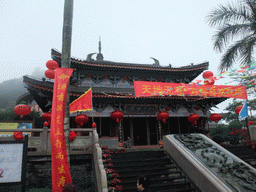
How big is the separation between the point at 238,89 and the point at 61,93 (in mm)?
10508

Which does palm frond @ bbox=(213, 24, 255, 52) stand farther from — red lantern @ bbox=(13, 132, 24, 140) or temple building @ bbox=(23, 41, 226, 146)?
red lantern @ bbox=(13, 132, 24, 140)

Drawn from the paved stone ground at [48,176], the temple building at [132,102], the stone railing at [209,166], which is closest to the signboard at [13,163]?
the paved stone ground at [48,176]

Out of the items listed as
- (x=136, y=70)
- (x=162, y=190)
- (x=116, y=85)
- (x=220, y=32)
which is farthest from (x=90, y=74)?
(x=162, y=190)

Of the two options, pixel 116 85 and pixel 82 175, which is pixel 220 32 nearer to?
pixel 116 85

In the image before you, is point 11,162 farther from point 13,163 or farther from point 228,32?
point 228,32

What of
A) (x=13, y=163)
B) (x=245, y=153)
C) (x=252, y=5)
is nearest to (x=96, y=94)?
(x=13, y=163)

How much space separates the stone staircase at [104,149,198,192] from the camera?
629 centimetres

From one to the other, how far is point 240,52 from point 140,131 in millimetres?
8113

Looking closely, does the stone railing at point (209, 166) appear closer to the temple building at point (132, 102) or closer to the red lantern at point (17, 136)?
the temple building at point (132, 102)

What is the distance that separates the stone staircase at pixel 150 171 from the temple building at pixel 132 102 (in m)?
4.13

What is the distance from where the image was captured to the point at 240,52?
32.4 ft

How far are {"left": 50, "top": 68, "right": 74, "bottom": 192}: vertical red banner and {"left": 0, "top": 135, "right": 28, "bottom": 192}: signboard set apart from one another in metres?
0.90

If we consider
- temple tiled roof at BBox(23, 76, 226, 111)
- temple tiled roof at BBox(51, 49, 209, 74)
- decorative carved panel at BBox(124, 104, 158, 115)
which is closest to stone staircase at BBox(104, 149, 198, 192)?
temple tiled roof at BBox(23, 76, 226, 111)

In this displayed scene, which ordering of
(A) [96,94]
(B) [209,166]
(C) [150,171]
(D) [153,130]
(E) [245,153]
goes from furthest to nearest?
(D) [153,130], (A) [96,94], (E) [245,153], (C) [150,171], (B) [209,166]
